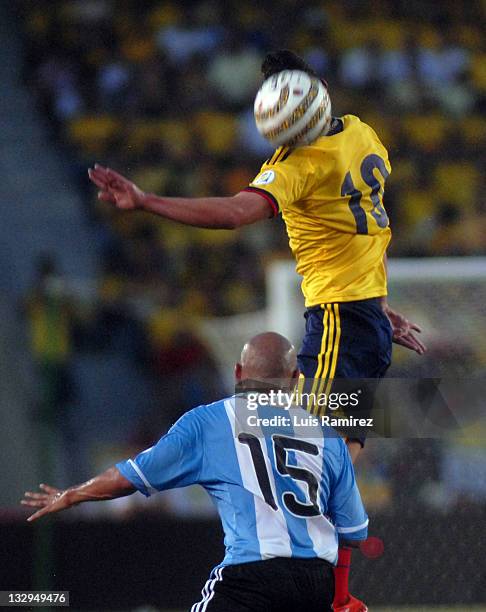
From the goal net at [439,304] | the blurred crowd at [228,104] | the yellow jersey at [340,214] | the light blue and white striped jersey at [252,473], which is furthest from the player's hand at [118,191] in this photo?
the blurred crowd at [228,104]

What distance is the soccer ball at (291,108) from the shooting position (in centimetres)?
525

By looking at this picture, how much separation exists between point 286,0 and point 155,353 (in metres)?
4.67

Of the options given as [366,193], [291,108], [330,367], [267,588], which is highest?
[291,108]

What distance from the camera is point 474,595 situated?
775 centimetres

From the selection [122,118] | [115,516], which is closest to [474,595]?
[115,516]

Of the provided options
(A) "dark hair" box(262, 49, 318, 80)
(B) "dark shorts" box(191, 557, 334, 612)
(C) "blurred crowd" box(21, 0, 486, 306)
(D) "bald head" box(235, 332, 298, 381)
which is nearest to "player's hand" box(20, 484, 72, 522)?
(B) "dark shorts" box(191, 557, 334, 612)

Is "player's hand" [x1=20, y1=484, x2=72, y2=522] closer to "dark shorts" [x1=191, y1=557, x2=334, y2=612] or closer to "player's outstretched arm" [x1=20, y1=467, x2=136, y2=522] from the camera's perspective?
"player's outstretched arm" [x1=20, y1=467, x2=136, y2=522]

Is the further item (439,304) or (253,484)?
(439,304)

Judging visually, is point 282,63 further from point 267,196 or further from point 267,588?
point 267,588

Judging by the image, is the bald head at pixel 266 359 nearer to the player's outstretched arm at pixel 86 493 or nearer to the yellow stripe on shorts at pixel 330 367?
the player's outstretched arm at pixel 86 493

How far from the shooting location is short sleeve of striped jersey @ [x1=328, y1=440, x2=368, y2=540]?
4.71 metres

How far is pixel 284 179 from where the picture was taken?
5086 millimetres

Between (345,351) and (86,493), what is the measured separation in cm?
151

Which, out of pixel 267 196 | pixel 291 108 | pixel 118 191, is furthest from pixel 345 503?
pixel 291 108
